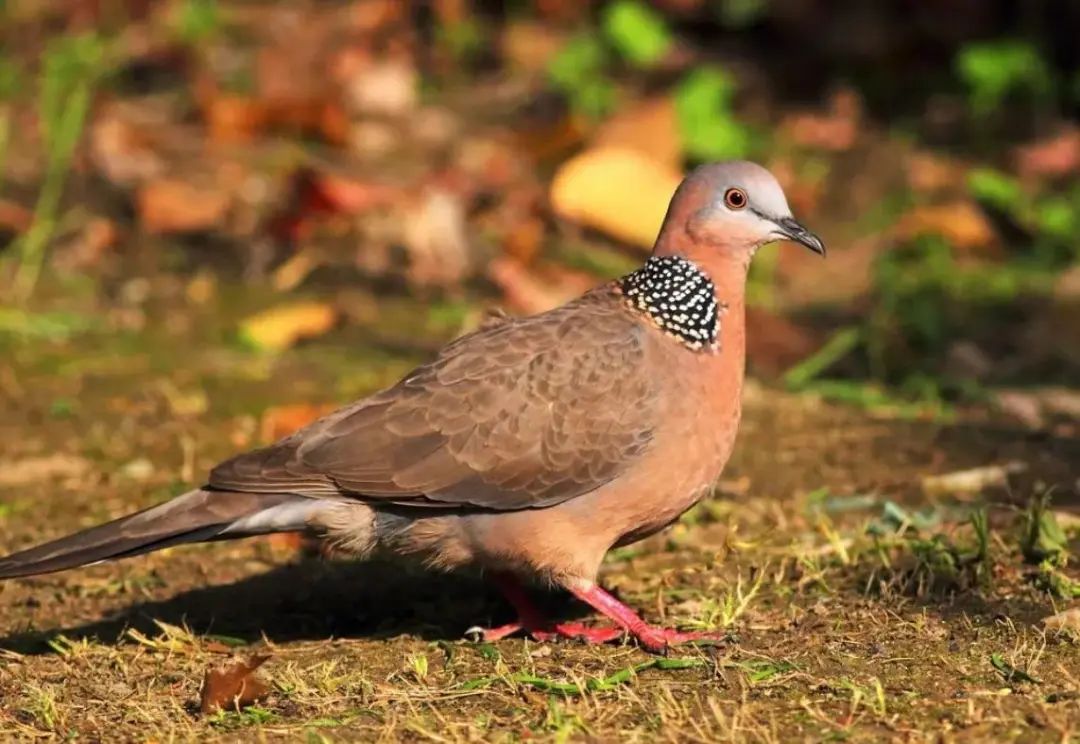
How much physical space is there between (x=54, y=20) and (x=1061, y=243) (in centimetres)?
547

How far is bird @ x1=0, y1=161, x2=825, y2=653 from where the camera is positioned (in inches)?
171

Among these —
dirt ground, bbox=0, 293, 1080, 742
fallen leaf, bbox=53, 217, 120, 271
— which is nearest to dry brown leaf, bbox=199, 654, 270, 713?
dirt ground, bbox=0, 293, 1080, 742

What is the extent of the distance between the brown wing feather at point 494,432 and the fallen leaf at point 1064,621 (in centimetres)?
101

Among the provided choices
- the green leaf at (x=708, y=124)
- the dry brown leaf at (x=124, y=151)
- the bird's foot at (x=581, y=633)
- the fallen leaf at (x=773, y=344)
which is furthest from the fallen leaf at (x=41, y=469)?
the green leaf at (x=708, y=124)

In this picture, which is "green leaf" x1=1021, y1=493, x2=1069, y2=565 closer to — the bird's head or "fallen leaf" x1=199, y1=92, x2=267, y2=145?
the bird's head

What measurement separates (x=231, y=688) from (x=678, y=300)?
4.94 feet

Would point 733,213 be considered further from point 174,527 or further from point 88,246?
point 88,246

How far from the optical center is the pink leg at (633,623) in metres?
4.16

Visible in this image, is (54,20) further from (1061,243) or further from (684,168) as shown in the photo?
(1061,243)

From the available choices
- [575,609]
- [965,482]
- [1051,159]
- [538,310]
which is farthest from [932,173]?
[575,609]

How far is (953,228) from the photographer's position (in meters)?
7.82

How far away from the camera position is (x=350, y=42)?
31.8 ft

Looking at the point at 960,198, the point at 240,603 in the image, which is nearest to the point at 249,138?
the point at 960,198

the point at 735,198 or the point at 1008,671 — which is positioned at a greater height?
the point at 735,198
